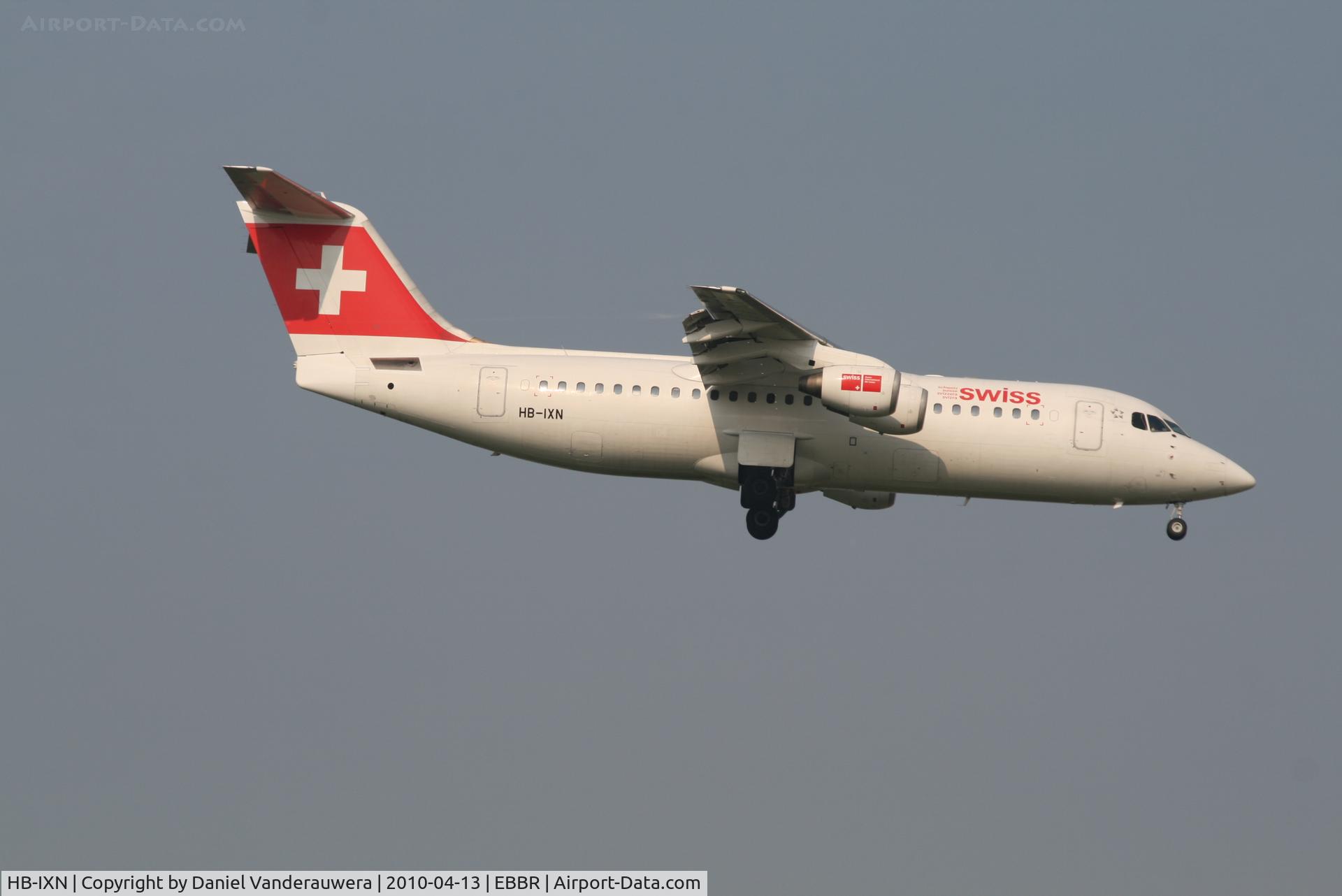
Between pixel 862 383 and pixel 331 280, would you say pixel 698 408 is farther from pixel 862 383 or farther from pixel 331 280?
pixel 331 280

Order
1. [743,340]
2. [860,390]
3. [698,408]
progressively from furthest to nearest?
[698,408]
[743,340]
[860,390]

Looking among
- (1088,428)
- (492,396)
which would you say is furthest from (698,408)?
(1088,428)

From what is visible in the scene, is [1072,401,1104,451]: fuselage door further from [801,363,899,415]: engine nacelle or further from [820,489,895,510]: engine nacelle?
[801,363,899,415]: engine nacelle

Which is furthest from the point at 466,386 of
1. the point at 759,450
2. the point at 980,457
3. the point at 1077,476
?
the point at 1077,476

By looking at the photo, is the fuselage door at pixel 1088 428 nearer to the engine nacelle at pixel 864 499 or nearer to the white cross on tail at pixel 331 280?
the engine nacelle at pixel 864 499

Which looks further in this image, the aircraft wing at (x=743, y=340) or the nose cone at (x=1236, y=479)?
the nose cone at (x=1236, y=479)

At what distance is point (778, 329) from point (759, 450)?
6.28 feet

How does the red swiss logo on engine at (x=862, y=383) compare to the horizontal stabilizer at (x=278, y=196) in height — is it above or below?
below

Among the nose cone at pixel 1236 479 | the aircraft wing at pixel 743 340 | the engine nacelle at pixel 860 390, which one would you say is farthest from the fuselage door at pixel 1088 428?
the aircraft wing at pixel 743 340

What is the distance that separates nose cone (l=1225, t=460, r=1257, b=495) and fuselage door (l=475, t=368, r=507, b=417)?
10672 millimetres

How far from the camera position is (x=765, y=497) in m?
22.1

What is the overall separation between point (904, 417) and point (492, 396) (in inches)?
230

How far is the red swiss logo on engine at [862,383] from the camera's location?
2052 cm

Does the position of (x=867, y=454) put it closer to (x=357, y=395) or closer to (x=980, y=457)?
(x=980, y=457)
